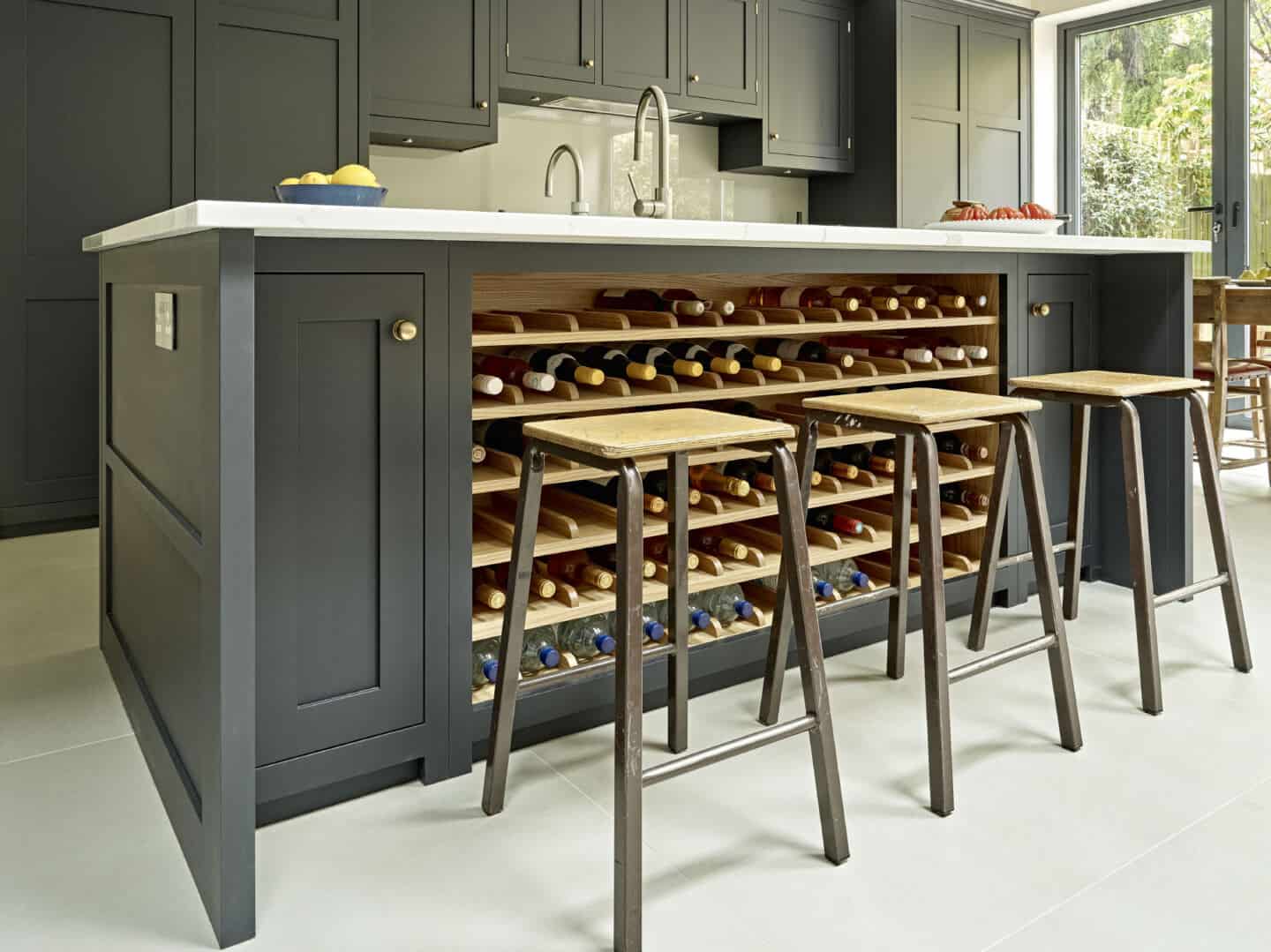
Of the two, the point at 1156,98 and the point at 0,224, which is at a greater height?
the point at 1156,98

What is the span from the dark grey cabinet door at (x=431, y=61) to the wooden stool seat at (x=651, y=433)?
2630mm

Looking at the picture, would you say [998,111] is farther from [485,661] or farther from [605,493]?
[485,661]

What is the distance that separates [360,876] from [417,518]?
0.57m

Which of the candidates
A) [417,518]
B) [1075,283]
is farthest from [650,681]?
[1075,283]

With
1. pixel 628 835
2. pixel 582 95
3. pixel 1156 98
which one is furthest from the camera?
pixel 1156 98

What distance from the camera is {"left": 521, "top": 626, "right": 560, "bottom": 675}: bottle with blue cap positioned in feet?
6.67

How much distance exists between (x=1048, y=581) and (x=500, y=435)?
113cm

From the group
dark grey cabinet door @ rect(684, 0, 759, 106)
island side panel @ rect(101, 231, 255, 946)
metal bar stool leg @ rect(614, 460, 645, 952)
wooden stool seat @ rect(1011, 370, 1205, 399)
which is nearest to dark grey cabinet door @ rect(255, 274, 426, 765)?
island side panel @ rect(101, 231, 255, 946)

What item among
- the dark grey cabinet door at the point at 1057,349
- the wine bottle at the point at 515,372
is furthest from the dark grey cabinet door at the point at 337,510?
the dark grey cabinet door at the point at 1057,349

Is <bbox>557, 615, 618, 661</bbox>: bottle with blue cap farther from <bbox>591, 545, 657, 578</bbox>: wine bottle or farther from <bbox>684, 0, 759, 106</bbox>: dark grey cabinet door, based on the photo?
<bbox>684, 0, 759, 106</bbox>: dark grey cabinet door

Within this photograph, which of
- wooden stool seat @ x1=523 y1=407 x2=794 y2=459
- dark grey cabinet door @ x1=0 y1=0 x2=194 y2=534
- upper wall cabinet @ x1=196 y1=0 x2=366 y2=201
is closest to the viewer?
wooden stool seat @ x1=523 y1=407 x2=794 y2=459

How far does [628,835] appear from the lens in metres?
1.39

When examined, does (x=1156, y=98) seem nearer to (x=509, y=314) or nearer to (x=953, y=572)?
(x=953, y=572)

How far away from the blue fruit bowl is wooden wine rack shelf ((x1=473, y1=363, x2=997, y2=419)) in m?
0.42
